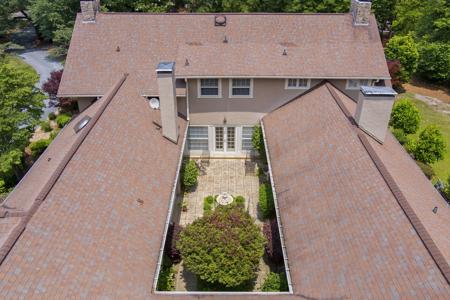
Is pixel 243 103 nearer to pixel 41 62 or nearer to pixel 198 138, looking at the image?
pixel 198 138

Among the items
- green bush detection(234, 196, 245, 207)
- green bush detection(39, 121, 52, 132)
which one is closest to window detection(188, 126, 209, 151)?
green bush detection(234, 196, 245, 207)

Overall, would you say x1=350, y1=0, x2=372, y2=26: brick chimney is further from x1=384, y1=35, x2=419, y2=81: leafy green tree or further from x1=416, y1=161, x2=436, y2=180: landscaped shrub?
x1=384, y1=35, x2=419, y2=81: leafy green tree

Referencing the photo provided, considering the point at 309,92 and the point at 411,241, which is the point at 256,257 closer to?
the point at 411,241

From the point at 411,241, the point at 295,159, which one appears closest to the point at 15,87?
the point at 295,159

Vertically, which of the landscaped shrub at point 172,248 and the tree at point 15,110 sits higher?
the tree at point 15,110

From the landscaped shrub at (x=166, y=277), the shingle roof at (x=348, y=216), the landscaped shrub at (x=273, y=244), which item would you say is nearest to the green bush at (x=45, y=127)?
the landscaped shrub at (x=166, y=277)

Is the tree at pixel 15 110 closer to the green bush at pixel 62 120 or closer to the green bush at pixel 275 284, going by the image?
the green bush at pixel 62 120
